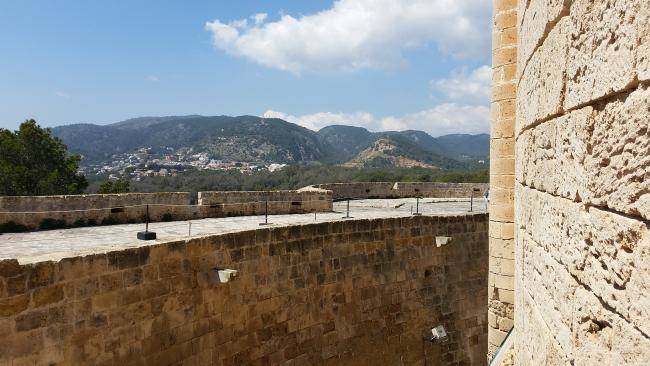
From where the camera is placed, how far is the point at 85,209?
11.0 m

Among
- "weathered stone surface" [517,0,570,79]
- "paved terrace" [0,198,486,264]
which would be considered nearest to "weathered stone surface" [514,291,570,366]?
"weathered stone surface" [517,0,570,79]

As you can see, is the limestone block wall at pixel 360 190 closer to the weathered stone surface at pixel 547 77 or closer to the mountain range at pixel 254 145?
the weathered stone surface at pixel 547 77

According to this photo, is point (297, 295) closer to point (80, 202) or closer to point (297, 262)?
point (297, 262)

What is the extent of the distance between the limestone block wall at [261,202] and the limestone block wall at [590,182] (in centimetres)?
923

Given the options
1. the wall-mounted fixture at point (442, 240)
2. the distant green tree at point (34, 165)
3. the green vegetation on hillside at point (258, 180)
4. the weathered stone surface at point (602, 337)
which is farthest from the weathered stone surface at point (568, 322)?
the green vegetation on hillside at point (258, 180)

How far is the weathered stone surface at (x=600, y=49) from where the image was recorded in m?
1.76

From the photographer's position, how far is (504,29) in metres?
5.96

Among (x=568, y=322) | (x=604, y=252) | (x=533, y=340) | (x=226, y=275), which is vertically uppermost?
(x=604, y=252)

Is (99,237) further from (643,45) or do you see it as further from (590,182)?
(643,45)

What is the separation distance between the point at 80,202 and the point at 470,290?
8.55 m

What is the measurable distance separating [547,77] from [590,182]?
832mm

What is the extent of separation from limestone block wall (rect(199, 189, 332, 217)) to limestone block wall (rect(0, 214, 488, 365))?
3.14m

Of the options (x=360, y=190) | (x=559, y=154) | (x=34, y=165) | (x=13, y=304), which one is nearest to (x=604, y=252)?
(x=559, y=154)

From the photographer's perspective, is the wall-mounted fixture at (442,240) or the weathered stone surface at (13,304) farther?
the wall-mounted fixture at (442,240)
